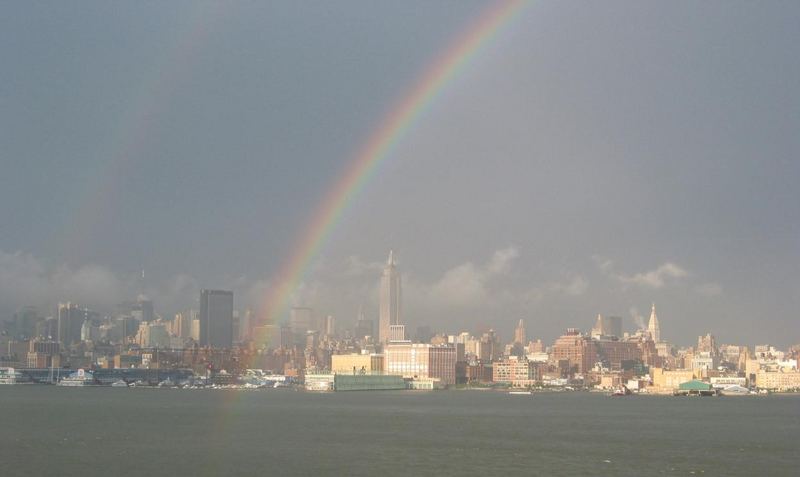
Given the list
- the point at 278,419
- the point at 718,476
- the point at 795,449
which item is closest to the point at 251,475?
the point at 718,476

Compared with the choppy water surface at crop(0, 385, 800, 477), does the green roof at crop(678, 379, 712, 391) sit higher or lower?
lower

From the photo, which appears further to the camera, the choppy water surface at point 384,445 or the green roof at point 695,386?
the green roof at point 695,386

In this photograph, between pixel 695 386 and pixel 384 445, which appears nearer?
pixel 384 445

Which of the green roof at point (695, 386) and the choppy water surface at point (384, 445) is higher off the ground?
the choppy water surface at point (384, 445)

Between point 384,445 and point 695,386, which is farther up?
point 384,445
